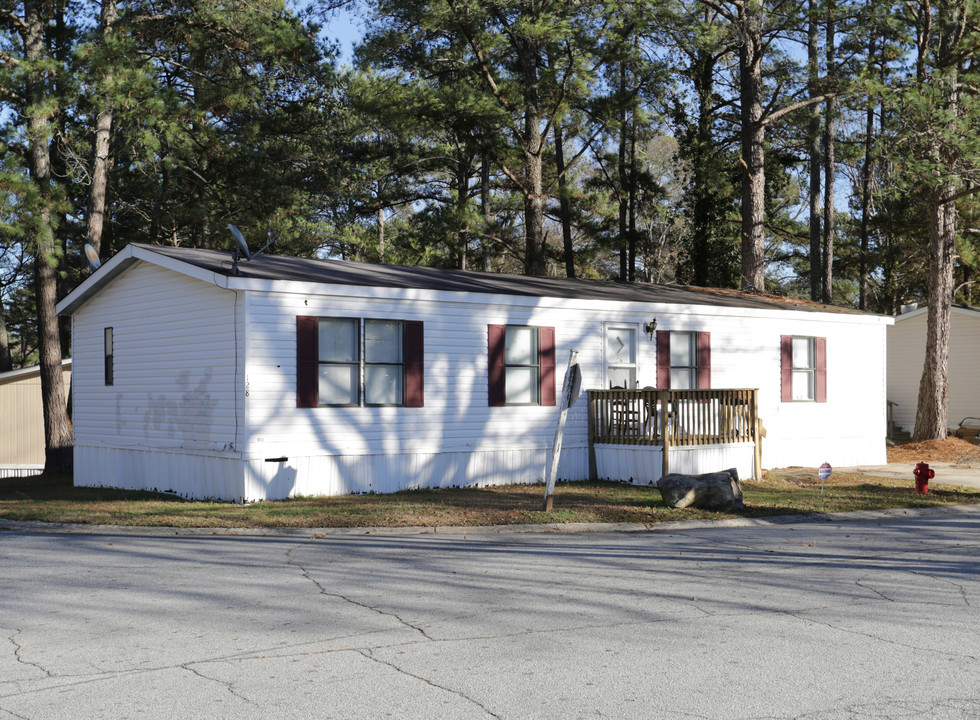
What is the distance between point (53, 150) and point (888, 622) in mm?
25233

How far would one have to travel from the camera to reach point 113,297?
18406 millimetres

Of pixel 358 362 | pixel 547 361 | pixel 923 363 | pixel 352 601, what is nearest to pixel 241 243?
pixel 358 362

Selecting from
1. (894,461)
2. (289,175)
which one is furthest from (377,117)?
(894,461)

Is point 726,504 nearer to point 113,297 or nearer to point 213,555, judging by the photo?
point 213,555

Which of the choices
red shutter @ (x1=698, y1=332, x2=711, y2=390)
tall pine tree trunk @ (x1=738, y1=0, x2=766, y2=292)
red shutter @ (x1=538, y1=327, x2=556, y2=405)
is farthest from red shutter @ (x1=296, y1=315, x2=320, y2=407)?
tall pine tree trunk @ (x1=738, y1=0, x2=766, y2=292)

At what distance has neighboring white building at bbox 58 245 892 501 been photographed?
15.0 meters

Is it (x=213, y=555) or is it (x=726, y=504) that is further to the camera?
(x=726, y=504)

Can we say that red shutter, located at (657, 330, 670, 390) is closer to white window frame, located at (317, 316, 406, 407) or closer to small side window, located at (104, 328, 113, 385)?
white window frame, located at (317, 316, 406, 407)

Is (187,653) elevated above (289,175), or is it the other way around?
(289,175)

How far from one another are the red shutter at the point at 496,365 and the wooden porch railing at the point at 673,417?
6.36ft

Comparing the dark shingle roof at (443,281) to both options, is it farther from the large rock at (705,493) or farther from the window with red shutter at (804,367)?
the large rock at (705,493)

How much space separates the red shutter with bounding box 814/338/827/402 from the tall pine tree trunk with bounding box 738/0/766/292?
21.3 feet

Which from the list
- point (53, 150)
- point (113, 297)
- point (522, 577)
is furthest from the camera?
point (53, 150)

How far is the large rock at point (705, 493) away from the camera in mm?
13914
